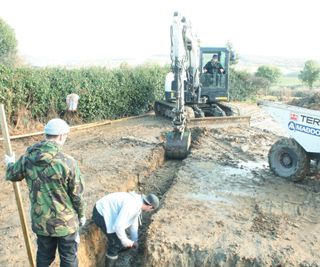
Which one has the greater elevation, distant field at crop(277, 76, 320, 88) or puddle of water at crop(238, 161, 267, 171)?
puddle of water at crop(238, 161, 267, 171)

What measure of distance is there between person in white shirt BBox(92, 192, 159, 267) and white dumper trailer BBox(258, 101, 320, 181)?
3.49m

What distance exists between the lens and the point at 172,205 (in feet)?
20.5

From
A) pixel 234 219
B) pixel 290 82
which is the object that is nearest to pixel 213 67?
pixel 234 219

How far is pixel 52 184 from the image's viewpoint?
364cm

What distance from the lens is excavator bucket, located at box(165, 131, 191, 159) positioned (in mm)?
9172

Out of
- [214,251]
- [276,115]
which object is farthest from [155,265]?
[276,115]

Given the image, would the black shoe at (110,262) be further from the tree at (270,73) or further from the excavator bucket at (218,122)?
the tree at (270,73)

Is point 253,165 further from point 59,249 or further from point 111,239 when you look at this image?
point 59,249

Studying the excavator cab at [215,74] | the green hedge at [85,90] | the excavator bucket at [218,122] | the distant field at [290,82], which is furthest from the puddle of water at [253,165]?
the distant field at [290,82]

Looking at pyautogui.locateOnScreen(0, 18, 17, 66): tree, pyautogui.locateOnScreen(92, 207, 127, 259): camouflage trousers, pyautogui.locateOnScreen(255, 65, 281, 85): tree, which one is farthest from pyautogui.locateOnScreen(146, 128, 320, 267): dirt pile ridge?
pyautogui.locateOnScreen(0, 18, 17, 66): tree

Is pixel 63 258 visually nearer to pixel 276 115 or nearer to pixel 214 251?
pixel 214 251

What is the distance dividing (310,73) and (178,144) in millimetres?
21122

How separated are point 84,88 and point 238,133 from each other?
6025 millimetres

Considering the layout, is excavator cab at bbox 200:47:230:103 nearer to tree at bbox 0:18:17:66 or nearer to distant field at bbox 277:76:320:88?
distant field at bbox 277:76:320:88
